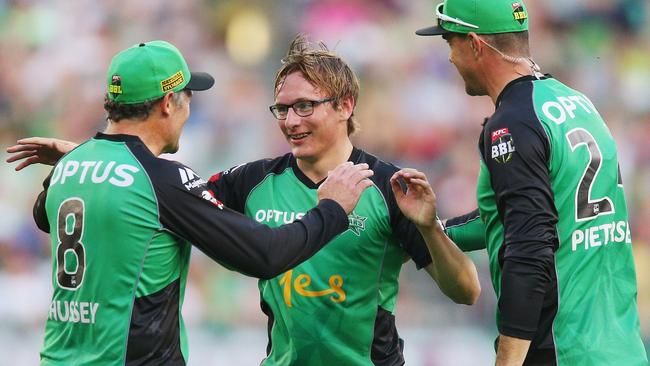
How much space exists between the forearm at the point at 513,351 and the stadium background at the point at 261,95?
18.0 ft

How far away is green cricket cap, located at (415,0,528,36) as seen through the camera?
4.39m

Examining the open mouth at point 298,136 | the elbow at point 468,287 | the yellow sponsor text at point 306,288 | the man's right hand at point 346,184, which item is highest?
the open mouth at point 298,136

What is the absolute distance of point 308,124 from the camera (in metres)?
4.99

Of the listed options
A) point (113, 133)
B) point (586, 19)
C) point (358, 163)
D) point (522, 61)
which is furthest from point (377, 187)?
point (586, 19)

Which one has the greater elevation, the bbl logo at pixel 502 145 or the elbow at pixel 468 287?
the bbl logo at pixel 502 145

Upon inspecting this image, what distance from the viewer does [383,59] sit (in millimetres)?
10828

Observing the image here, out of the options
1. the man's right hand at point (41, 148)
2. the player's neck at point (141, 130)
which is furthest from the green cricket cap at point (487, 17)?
the man's right hand at point (41, 148)

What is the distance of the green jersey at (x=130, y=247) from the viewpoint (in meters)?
4.18

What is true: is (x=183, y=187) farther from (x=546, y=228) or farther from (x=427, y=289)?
(x=427, y=289)

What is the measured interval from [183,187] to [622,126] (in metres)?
7.21

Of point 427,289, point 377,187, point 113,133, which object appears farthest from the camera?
point 427,289

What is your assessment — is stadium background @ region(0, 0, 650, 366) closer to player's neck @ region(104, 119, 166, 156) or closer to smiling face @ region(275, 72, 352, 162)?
smiling face @ region(275, 72, 352, 162)

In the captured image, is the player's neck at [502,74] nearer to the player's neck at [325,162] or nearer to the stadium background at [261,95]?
the player's neck at [325,162]

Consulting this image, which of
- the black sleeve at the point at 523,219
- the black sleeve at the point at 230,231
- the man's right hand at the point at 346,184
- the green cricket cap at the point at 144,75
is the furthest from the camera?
the man's right hand at the point at 346,184
